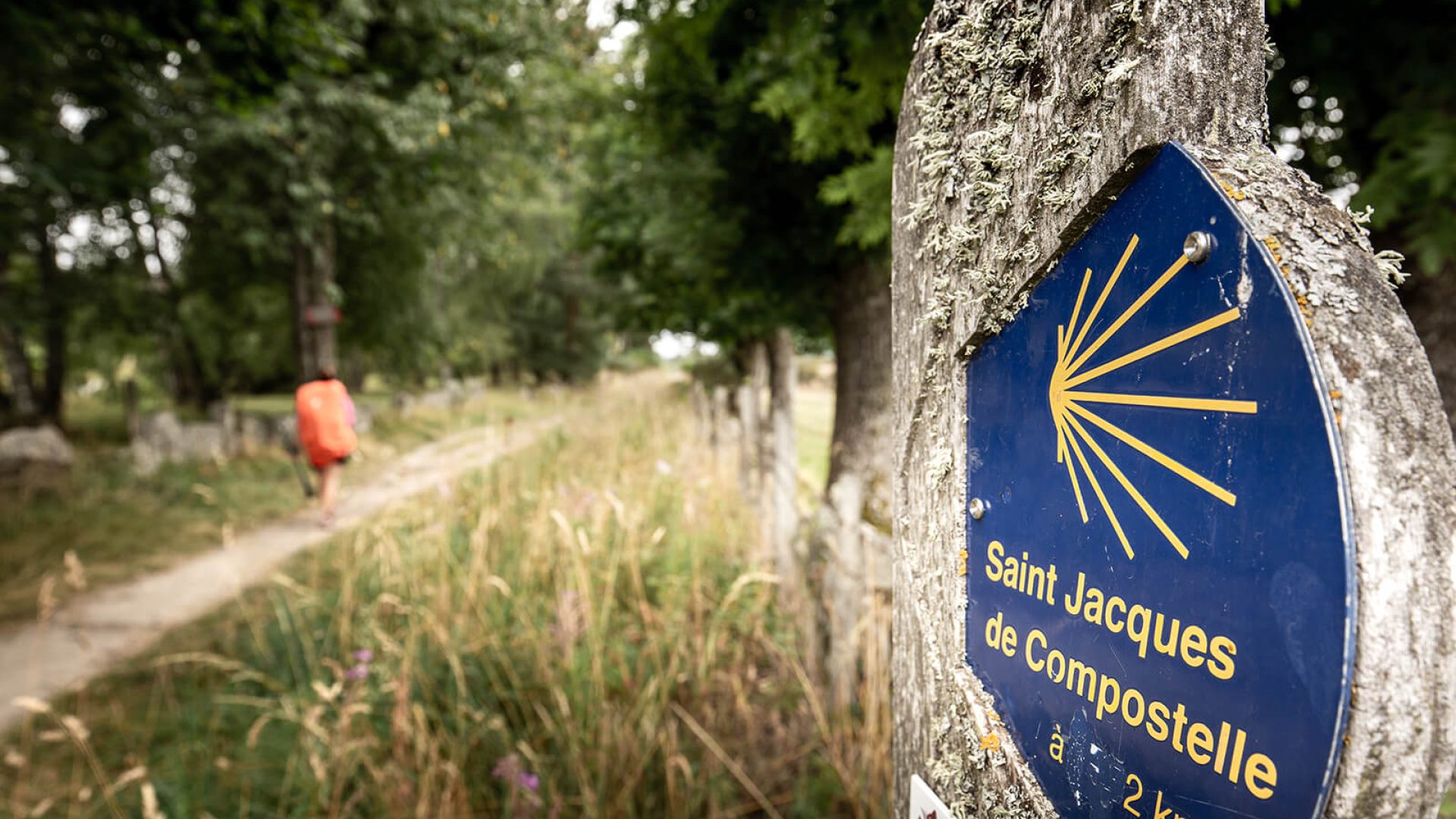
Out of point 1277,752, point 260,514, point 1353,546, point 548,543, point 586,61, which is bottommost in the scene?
point 260,514

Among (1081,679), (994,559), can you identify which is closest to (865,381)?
(994,559)

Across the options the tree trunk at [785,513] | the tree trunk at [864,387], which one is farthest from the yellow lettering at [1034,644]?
the tree trunk at [864,387]

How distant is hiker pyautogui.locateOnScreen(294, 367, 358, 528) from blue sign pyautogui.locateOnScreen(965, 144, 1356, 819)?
7.22m

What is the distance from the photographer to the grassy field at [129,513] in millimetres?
5547

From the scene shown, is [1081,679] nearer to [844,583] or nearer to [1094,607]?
[1094,607]

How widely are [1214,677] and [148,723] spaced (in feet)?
12.8

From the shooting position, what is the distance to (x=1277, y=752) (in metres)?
0.53

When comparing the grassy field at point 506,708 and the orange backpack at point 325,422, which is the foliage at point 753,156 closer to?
the grassy field at point 506,708

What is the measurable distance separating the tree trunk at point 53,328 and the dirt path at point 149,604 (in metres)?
5.44

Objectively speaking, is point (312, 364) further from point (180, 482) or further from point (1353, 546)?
point (1353, 546)

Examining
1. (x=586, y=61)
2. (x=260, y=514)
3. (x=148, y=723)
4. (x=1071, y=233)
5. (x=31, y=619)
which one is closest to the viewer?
(x=1071, y=233)

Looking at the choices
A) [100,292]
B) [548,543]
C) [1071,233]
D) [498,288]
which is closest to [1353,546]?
[1071,233]

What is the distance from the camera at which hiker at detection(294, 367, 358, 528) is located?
22.4 ft

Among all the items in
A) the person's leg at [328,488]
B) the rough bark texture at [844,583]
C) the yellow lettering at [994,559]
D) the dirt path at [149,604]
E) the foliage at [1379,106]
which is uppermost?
the foliage at [1379,106]
